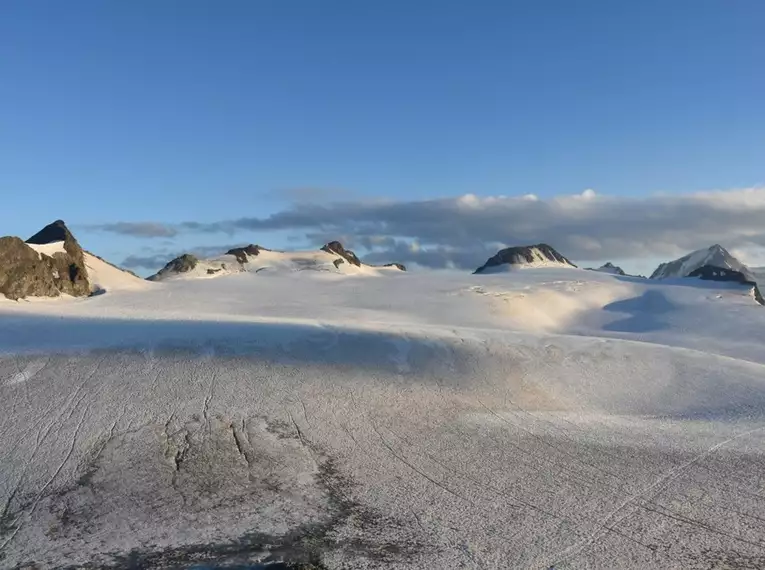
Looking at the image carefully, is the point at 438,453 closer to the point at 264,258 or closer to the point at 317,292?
the point at 317,292

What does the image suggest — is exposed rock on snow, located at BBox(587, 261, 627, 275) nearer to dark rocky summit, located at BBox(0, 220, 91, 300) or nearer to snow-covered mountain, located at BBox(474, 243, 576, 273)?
snow-covered mountain, located at BBox(474, 243, 576, 273)

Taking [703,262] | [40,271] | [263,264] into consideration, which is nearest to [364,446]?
[40,271]

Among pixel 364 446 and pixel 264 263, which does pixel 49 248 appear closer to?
pixel 364 446

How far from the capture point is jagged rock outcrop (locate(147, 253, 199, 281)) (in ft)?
203

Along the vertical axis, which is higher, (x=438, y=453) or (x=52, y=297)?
(x=52, y=297)

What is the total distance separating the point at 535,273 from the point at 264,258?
94.2 feet

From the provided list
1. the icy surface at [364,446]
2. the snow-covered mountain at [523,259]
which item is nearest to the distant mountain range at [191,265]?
the snow-covered mountain at [523,259]

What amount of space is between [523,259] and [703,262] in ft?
110

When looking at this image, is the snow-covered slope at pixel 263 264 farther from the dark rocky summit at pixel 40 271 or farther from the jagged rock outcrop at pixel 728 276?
the jagged rock outcrop at pixel 728 276

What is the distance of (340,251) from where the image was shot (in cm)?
8212

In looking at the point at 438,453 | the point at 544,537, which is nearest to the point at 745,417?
the point at 438,453

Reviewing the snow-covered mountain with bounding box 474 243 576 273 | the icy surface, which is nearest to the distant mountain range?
the snow-covered mountain with bounding box 474 243 576 273

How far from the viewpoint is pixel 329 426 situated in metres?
18.6

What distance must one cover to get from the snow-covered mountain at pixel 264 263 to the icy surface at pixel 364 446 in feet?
94.5
